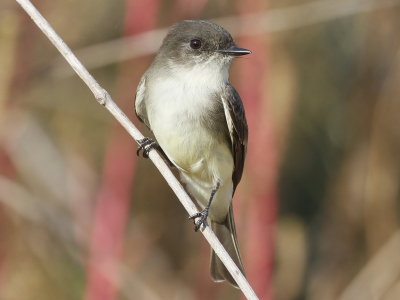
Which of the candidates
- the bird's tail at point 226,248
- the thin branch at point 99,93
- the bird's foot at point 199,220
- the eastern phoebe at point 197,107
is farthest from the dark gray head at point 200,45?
the bird's tail at point 226,248

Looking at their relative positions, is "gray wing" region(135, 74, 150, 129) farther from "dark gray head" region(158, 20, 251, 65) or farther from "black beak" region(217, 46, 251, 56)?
"black beak" region(217, 46, 251, 56)

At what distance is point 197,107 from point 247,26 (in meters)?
0.65

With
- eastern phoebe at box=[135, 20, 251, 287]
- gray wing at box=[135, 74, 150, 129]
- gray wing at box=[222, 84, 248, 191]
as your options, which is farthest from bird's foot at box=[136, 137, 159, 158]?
gray wing at box=[222, 84, 248, 191]

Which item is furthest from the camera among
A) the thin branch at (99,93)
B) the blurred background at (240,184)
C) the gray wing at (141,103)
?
the blurred background at (240,184)

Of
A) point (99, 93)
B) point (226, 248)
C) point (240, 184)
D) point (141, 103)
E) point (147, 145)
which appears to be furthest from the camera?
point (240, 184)

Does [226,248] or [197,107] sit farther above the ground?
[197,107]

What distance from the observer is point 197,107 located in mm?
3746

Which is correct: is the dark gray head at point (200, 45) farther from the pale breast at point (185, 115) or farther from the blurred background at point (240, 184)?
the blurred background at point (240, 184)

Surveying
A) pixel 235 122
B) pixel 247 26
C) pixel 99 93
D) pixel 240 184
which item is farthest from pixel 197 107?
pixel 240 184

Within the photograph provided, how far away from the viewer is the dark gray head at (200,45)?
3.81 m

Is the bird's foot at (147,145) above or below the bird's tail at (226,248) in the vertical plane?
above

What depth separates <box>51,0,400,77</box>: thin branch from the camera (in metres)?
4.22

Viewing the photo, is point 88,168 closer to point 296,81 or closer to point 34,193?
point 34,193

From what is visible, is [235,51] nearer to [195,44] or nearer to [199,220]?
[195,44]
